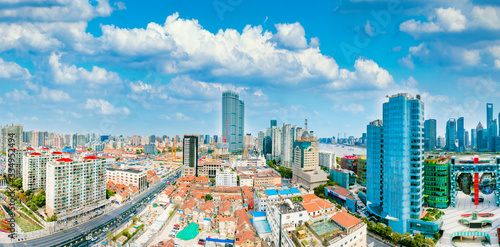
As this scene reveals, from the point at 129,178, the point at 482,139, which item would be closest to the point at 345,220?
the point at 129,178

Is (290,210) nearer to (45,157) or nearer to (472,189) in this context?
(472,189)

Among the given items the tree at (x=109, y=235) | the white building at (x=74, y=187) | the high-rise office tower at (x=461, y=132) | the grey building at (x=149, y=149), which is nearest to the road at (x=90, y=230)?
the tree at (x=109, y=235)

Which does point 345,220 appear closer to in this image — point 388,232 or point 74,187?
point 388,232

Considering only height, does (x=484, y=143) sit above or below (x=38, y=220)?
above

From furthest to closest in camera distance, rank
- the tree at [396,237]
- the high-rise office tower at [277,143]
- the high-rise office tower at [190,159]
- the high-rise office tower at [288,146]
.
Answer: the high-rise office tower at [277,143] → the high-rise office tower at [288,146] → the high-rise office tower at [190,159] → the tree at [396,237]

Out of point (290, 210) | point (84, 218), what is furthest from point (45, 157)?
point (290, 210)

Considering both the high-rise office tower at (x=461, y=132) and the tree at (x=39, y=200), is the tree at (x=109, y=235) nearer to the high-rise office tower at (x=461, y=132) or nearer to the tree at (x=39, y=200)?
the tree at (x=39, y=200)
